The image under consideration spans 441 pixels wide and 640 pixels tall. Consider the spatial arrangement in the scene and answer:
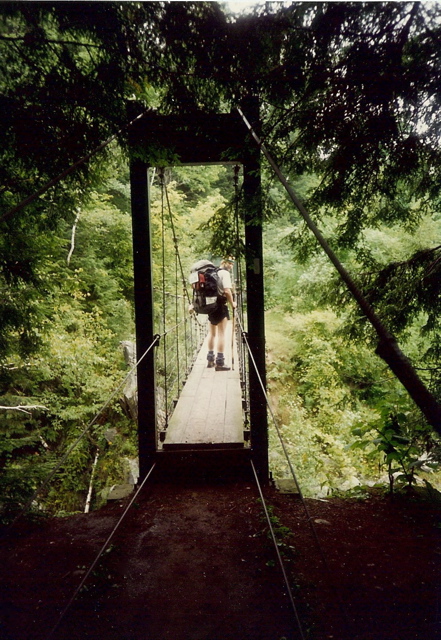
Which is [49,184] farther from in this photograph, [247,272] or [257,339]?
[257,339]

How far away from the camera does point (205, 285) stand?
3.72m

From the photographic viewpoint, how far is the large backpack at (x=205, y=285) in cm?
370

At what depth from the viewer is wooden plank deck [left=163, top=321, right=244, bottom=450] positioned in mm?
2857

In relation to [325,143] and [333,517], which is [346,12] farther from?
[333,517]

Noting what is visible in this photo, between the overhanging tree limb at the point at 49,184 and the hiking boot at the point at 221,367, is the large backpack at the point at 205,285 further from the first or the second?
the overhanging tree limb at the point at 49,184

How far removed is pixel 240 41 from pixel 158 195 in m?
8.96

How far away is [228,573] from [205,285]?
102 inches

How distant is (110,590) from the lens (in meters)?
1.51

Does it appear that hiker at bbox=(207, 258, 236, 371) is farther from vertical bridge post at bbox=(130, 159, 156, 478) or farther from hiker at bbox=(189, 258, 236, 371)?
vertical bridge post at bbox=(130, 159, 156, 478)

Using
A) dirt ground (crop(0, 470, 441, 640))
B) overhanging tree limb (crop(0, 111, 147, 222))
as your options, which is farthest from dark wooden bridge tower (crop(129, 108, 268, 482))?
overhanging tree limb (crop(0, 111, 147, 222))

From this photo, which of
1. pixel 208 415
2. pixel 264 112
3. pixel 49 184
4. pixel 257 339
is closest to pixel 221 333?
pixel 208 415

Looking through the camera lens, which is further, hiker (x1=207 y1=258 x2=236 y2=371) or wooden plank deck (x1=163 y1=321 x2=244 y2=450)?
hiker (x1=207 y1=258 x2=236 y2=371)

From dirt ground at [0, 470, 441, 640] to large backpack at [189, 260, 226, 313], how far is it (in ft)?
6.32

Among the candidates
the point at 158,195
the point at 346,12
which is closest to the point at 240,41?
the point at 346,12
